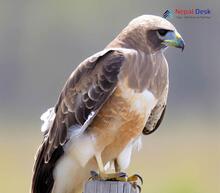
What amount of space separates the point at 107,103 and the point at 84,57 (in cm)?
496

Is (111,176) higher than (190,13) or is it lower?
lower

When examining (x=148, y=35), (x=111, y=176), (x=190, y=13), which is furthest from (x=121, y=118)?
(x=190, y=13)

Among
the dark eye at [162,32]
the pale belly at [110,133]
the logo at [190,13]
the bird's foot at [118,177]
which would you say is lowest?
the bird's foot at [118,177]

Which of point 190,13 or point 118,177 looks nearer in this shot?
point 118,177

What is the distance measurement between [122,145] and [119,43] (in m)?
0.59

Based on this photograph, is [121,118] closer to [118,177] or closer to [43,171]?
[118,177]

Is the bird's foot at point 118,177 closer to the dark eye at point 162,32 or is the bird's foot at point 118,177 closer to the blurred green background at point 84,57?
the dark eye at point 162,32

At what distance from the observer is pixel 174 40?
6.09m

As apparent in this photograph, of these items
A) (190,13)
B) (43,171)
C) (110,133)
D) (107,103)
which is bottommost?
(43,171)

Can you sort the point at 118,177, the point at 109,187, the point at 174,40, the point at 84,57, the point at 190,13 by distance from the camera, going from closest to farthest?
the point at 109,187, the point at 118,177, the point at 174,40, the point at 190,13, the point at 84,57

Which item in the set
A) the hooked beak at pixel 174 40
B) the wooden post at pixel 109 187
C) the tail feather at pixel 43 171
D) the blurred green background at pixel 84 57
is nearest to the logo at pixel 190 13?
the blurred green background at pixel 84 57

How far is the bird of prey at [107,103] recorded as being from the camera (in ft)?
20.0

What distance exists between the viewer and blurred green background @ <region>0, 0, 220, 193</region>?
9.57 m

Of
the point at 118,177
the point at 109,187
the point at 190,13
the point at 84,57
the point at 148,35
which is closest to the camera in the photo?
the point at 109,187
